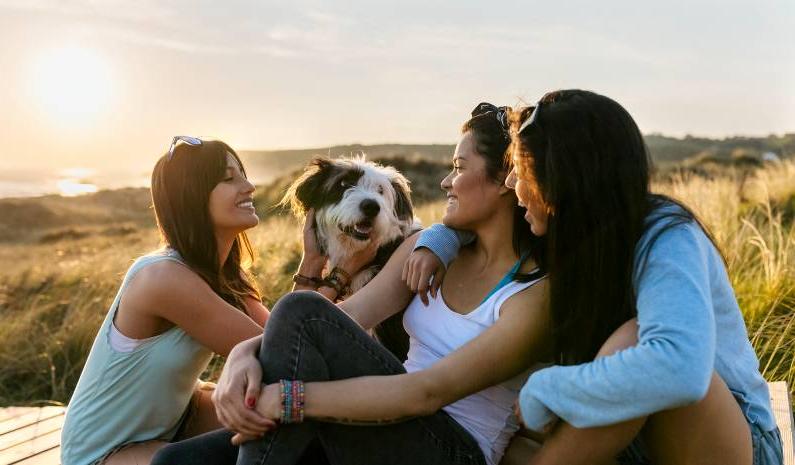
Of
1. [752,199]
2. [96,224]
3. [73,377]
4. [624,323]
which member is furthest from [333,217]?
[96,224]

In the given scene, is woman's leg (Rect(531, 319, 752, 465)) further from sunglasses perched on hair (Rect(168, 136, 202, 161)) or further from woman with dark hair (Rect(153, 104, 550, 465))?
sunglasses perched on hair (Rect(168, 136, 202, 161))

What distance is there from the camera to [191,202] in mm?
3354

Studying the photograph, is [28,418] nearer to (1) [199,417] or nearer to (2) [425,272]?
(1) [199,417]

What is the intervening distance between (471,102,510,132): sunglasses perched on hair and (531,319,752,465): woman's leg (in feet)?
2.93

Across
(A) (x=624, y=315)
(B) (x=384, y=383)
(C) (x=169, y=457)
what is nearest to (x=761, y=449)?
(A) (x=624, y=315)

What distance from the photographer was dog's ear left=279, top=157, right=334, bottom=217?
413 centimetres

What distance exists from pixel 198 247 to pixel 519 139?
141 cm

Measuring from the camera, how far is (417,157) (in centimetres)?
2594

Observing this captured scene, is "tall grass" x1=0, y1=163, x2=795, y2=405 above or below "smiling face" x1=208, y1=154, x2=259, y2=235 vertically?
below

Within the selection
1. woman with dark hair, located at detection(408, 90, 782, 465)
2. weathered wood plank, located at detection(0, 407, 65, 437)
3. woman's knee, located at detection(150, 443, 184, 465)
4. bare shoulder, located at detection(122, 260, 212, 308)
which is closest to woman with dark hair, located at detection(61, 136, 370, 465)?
bare shoulder, located at detection(122, 260, 212, 308)

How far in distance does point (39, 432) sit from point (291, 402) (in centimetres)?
220

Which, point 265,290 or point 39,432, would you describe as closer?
point 39,432

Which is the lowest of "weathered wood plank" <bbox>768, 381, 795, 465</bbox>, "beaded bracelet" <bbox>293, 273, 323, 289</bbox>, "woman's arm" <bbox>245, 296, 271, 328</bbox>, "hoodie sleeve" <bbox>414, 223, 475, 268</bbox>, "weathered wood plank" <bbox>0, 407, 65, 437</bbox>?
"weathered wood plank" <bbox>0, 407, 65, 437</bbox>

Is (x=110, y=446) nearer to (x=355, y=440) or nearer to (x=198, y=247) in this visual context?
(x=198, y=247)
